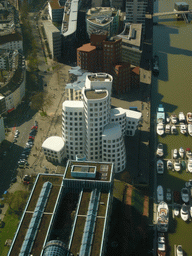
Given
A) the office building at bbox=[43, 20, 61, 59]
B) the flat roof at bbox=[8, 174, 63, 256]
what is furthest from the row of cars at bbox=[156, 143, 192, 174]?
the office building at bbox=[43, 20, 61, 59]

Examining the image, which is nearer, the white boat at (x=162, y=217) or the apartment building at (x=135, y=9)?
the white boat at (x=162, y=217)

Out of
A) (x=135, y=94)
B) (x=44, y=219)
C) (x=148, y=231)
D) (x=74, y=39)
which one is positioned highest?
(x=74, y=39)

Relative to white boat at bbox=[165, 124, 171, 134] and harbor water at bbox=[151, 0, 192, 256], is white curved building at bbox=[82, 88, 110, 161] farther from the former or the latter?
white boat at bbox=[165, 124, 171, 134]

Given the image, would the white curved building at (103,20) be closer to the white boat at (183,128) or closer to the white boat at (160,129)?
the white boat at (160,129)

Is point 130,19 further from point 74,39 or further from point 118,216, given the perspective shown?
point 118,216

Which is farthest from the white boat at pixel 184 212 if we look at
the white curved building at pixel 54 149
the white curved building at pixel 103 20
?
the white curved building at pixel 103 20

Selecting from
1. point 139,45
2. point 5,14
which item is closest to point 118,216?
point 139,45
